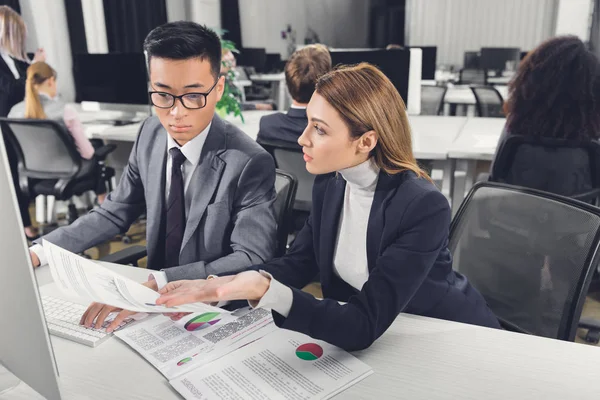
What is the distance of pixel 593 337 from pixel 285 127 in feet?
5.14

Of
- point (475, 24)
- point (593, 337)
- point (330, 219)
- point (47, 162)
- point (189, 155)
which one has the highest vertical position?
point (475, 24)

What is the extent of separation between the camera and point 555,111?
2.03 metres

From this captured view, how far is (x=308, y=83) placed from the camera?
2.36m

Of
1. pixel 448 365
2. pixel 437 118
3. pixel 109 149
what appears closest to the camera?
pixel 448 365

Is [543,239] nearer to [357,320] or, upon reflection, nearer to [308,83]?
[357,320]

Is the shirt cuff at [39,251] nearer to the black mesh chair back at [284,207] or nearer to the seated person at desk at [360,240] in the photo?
the seated person at desk at [360,240]

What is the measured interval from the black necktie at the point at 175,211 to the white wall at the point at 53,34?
Result: 422 centimetres

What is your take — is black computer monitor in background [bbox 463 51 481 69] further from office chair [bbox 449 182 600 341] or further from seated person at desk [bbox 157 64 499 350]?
seated person at desk [bbox 157 64 499 350]

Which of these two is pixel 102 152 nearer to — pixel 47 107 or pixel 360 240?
pixel 47 107

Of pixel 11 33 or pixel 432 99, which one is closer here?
pixel 11 33

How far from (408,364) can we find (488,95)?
3665 millimetres

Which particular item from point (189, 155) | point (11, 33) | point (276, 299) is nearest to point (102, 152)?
point (11, 33)

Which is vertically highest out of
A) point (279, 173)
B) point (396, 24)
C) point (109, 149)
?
point (396, 24)

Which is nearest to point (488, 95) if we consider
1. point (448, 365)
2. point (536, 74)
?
point (536, 74)
